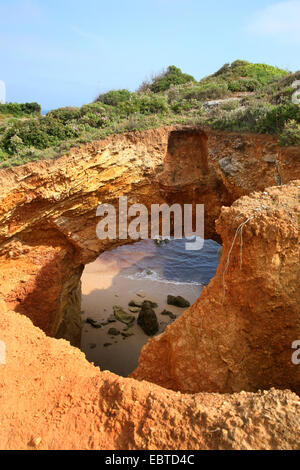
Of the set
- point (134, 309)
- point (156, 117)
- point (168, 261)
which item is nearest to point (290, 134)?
point (156, 117)

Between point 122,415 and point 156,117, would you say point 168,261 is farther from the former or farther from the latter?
point 122,415

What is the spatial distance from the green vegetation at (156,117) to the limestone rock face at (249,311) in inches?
184

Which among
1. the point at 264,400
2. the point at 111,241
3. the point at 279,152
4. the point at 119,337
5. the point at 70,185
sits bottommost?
the point at 119,337

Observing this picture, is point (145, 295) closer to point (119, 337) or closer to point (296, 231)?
point (119, 337)

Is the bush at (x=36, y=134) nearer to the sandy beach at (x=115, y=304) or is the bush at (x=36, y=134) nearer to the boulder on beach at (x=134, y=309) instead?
the sandy beach at (x=115, y=304)

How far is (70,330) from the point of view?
36.3ft

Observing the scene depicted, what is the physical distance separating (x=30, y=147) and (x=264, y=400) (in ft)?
29.6

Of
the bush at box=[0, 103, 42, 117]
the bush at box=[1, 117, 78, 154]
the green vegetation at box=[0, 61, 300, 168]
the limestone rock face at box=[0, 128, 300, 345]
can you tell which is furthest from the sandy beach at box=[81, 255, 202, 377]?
the bush at box=[0, 103, 42, 117]

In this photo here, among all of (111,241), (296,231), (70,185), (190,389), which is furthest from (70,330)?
(296,231)

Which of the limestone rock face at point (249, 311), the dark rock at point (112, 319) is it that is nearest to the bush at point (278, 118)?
the limestone rock face at point (249, 311)

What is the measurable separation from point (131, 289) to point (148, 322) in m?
4.42

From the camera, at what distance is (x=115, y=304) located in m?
15.8

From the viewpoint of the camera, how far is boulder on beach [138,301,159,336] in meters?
13.3
